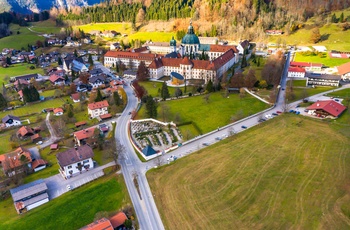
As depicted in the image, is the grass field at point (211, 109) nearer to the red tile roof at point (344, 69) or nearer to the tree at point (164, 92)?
the tree at point (164, 92)

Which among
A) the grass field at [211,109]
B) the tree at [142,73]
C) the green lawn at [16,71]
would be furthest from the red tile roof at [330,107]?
the green lawn at [16,71]

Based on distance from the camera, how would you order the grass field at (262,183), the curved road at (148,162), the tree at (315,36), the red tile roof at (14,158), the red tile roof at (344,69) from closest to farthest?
1. the grass field at (262,183)
2. the curved road at (148,162)
3. the red tile roof at (14,158)
4. the red tile roof at (344,69)
5. the tree at (315,36)

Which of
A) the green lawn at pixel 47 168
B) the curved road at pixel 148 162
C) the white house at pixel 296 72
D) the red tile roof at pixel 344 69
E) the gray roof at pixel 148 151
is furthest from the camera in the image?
the white house at pixel 296 72

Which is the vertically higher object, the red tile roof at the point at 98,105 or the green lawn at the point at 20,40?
the green lawn at the point at 20,40

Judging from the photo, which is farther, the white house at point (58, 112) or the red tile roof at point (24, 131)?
the white house at point (58, 112)

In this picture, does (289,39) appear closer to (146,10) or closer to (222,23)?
(222,23)

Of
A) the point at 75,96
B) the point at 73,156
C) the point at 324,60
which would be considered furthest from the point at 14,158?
the point at 324,60

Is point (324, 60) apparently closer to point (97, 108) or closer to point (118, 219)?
point (97, 108)
